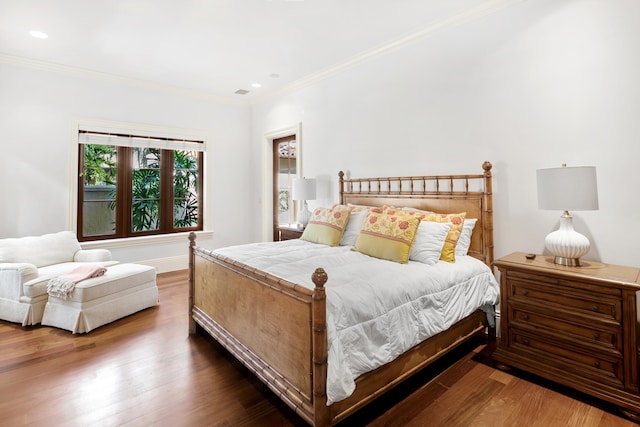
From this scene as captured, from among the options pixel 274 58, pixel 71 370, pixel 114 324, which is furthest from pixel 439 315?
pixel 274 58

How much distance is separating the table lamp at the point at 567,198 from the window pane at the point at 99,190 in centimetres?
513

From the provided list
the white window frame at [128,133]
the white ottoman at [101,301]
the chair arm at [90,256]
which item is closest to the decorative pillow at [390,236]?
the white ottoman at [101,301]

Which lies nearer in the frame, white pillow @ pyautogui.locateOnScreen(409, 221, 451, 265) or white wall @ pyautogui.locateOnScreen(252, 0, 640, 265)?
white wall @ pyautogui.locateOnScreen(252, 0, 640, 265)

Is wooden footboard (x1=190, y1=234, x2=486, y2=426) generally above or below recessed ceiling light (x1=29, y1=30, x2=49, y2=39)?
below

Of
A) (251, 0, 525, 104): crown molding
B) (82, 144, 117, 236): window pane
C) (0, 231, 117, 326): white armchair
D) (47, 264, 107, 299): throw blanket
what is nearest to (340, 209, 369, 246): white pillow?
(251, 0, 525, 104): crown molding

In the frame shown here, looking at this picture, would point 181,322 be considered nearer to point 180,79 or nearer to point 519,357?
point 519,357

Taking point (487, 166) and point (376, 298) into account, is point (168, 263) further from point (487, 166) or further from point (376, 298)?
point (487, 166)

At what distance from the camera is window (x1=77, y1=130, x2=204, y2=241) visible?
14.5 feet

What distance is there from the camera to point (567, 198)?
2.03m

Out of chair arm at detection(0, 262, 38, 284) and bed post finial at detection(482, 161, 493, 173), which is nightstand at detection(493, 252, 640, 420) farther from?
chair arm at detection(0, 262, 38, 284)

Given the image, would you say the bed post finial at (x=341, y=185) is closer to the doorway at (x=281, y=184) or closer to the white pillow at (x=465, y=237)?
the doorway at (x=281, y=184)

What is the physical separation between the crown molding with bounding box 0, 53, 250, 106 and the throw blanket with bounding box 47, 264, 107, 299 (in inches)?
105

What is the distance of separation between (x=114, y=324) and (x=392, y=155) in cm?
329

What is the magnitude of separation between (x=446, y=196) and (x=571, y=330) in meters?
1.42
